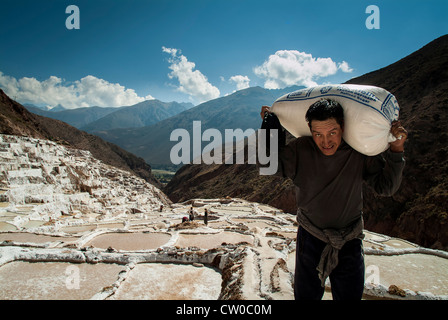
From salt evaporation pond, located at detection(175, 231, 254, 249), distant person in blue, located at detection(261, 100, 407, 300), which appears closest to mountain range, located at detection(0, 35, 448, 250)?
salt evaporation pond, located at detection(175, 231, 254, 249)

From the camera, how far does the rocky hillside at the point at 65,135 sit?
4216 cm

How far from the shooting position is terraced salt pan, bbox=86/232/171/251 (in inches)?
360

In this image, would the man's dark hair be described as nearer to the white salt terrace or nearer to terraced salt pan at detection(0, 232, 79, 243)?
the white salt terrace

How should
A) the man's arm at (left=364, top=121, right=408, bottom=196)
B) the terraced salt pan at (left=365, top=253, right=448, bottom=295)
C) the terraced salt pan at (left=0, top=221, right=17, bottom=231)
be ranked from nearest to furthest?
the man's arm at (left=364, top=121, right=408, bottom=196) < the terraced salt pan at (left=365, top=253, right=448, bottom=295) < the terraced salt pan at (left=0, top=221, right=17, bottom=231)

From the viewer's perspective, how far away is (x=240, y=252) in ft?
22.9

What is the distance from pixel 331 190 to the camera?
2104 millimetres

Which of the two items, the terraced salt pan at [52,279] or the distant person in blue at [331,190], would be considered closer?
the distant person in blue at [331,190]

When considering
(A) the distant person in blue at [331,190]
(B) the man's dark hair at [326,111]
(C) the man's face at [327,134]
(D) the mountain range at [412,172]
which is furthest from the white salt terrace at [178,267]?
(D) the mountain range at [412,172]

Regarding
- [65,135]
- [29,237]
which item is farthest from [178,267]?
[65,135]

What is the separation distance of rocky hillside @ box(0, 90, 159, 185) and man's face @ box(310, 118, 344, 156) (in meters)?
Result: 45.5

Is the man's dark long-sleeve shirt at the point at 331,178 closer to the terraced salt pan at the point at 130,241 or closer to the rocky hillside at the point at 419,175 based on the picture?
the terraced salt pan at the point at 130,241

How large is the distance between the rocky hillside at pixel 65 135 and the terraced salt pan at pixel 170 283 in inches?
1600

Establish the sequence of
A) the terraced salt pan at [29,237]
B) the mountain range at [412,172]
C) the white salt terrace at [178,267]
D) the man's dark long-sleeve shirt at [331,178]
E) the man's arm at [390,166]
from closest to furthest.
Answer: the man's arm at [390,166] → the man's dark long-sleeve shirt at [331,178] → the white salt terrace at [178,267] → the terraced salt pan at [29,237] → the mountain range at [412,172]
